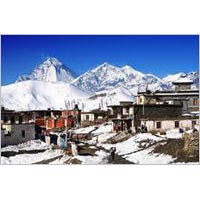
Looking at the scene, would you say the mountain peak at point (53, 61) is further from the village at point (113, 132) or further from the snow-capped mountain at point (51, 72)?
the village at point (113, 132)

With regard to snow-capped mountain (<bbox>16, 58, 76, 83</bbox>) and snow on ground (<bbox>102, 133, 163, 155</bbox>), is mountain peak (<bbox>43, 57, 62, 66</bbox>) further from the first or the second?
snow on ground (<bbox>102, 133, 163, 155</bbox>)

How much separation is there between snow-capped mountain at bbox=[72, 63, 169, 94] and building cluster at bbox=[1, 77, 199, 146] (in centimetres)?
12

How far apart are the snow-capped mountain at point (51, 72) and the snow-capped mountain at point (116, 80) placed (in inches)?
4.0

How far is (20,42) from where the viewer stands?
782 cm

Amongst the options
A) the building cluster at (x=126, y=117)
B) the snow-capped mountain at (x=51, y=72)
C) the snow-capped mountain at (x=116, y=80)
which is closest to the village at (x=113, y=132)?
the building cluster at (x=126, y=117)

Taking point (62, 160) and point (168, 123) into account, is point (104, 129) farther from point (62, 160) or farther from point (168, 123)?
point (168, 123)

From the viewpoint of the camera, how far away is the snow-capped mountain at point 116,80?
7.81 m

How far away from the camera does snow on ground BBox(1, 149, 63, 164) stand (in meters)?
7.89

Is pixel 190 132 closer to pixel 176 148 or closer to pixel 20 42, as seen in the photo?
pixel 176 148

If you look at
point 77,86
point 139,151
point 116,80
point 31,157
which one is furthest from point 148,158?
point 31,157

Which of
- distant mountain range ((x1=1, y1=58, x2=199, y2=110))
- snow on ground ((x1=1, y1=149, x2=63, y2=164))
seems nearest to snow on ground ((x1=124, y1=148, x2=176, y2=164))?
distant mountain range ((x1=1, y1=58, x2=199, y2=110))

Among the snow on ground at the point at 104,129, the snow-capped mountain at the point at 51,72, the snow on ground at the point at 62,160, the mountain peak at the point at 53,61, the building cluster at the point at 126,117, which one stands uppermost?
the mountain peak at the point at 53,61

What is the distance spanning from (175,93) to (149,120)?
0.41m
